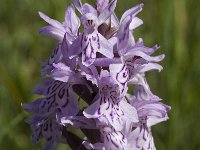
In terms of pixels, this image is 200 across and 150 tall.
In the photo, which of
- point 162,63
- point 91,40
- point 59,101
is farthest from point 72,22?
point 162,63

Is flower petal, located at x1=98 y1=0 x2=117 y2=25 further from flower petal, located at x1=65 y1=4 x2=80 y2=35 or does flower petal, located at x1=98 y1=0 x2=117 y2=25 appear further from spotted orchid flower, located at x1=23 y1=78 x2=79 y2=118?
spotted orchid flower, located at x1=23 y1=78 x2=79 y2=118

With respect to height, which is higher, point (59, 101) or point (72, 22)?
point (72, 22)

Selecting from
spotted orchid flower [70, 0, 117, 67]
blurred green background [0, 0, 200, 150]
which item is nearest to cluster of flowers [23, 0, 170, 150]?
spotted orchid flower [70, 0, 117, 67]

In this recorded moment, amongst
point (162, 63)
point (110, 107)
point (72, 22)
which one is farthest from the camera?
point (162, 63)

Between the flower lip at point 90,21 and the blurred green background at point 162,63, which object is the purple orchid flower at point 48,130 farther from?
the blurred green background at point 162,63

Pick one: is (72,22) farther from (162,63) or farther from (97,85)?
(162,63)

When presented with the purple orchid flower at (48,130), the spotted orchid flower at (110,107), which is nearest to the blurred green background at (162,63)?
the purple orchid flower at (48,130)

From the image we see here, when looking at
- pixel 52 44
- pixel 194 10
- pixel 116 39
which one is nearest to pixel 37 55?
pixel 52 44

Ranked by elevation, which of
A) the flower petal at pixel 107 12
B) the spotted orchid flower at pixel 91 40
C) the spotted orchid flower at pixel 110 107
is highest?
the flower petal at pixel 107 12
